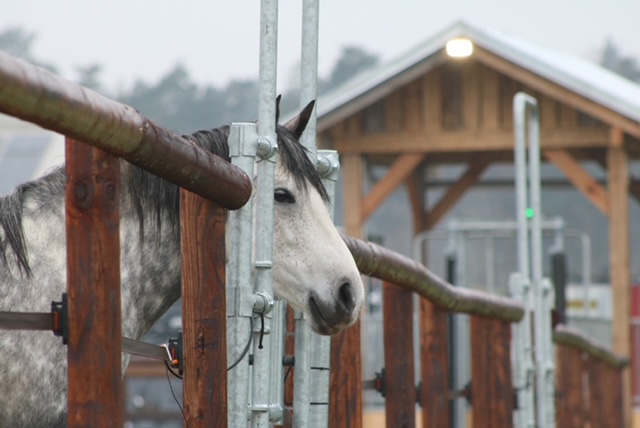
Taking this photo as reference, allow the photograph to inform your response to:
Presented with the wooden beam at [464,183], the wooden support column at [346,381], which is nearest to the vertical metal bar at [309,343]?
the wooden support column at [346,381]

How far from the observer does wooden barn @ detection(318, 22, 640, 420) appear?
1524 cm

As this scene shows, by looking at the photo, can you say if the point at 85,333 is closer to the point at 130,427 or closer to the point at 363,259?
the point at 363,259

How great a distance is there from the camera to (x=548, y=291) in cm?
899

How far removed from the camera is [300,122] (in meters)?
4.22

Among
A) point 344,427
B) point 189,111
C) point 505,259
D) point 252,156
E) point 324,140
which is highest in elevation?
point 189,111

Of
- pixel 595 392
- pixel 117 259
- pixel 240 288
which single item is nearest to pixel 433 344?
pixel 240 288

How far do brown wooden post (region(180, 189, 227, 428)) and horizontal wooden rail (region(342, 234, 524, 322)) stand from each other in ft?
4.67

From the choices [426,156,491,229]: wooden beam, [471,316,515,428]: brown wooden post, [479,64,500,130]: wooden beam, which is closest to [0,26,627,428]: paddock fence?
[471,316,515,428]: brown wooden post

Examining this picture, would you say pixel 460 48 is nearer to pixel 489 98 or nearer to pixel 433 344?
pixel 433 344

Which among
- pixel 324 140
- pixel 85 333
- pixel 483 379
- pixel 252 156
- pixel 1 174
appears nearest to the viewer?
pixel 85 333

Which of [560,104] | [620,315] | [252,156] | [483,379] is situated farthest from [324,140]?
[252,156]

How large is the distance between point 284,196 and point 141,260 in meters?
0.47

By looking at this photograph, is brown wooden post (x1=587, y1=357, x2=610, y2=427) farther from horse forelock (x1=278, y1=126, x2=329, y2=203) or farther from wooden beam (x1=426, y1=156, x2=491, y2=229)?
horse forelock (x1=278, y1=126, x2=329, y2=203)

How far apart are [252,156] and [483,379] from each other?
3.87 metres
